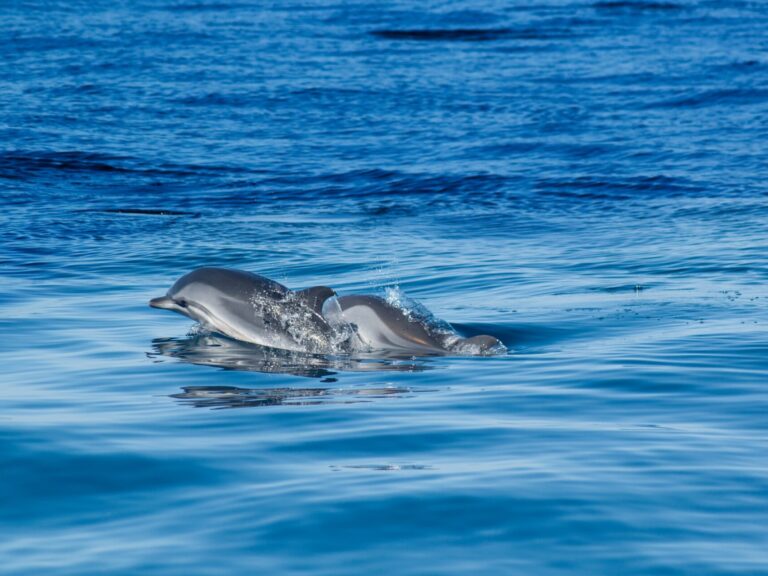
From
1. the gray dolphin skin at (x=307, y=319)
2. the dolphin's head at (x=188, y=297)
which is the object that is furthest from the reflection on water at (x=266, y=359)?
the dolphin's head at (x=188, y=297)

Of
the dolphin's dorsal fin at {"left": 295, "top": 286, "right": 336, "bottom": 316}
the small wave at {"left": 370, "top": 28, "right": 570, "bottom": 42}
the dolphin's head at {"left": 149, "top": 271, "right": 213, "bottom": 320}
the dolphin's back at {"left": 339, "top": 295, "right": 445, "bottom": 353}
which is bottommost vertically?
the dolphin's back at {"left": 339, "top": 295, "right": 445, "bottom": 353}

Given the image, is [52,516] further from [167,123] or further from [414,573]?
[167,123]

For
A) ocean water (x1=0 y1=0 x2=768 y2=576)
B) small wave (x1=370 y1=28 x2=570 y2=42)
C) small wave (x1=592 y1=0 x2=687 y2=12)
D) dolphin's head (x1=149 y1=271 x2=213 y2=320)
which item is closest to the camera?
ocean water (x1=0 y1=0 x2=768 y2=576)

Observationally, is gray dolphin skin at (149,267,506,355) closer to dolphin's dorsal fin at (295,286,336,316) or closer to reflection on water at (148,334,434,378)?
dolphin's dorsal fin at (295,286,336,316)

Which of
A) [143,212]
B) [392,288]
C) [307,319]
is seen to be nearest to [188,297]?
[307,319]

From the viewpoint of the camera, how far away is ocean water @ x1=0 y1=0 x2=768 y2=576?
572 cm

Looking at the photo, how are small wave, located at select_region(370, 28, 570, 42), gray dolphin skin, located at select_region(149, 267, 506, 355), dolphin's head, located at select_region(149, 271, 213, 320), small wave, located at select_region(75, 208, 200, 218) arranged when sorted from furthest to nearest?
1. small wave, located at select_region(370, 28, 570, 42)
2. small wave, located at select_region(75, 208, 200, 218)
3. dolphin's head, located at select_region(149, 271, 213, 320)
4. gray dolphin skin, located at select_region(149, 267, 506, 355)

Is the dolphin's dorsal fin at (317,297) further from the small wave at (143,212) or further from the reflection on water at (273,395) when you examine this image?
the small wave at (143,212)

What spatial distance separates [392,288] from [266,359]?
3214mm

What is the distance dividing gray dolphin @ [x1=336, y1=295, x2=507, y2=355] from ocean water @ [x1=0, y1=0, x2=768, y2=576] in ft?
1.52

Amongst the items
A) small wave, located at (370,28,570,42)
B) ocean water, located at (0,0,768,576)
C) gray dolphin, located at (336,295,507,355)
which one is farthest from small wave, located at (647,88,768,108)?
gray dolphin, located at (336,295,507,355)

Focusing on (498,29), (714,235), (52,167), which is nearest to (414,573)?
(714,235)

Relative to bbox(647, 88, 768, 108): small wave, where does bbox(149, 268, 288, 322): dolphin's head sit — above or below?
below

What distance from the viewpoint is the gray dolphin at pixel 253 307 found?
11047 mm
